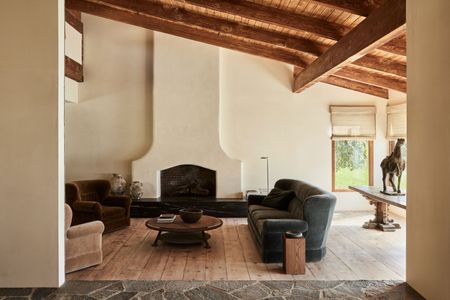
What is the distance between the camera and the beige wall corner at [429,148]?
314 cm

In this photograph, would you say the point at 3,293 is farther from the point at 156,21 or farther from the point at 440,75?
the point at 156,21

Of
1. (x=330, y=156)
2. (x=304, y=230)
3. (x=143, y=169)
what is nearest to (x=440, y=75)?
(x=304, y=230)

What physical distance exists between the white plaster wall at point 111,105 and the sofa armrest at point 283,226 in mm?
4064

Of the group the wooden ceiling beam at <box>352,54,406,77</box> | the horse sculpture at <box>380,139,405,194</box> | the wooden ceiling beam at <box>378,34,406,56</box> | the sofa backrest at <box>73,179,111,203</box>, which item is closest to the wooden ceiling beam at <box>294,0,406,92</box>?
the wooden ceiling beam at <box>378,34,406,56</box>

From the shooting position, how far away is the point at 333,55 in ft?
17.6

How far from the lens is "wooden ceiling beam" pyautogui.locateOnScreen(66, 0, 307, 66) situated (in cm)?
698

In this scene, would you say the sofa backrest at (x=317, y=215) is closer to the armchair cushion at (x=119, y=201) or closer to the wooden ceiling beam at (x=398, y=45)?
the wooden ceiling beam at (x=398, y=45)

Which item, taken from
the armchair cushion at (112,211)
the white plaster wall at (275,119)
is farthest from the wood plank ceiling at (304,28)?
the armchair cushion at (112,211)

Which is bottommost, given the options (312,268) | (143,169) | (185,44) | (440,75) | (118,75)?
(312,268)

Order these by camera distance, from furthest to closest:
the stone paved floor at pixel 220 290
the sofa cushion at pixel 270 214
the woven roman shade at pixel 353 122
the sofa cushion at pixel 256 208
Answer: the woven roman shade at pixel 353 122 → the sofa cushion at pixel 256 208 → the sofa cushion at pixel 270 214 → the stone paved floor at pixel 220 290

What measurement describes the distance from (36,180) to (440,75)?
3.57m

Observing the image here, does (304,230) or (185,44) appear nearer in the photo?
(304,230)

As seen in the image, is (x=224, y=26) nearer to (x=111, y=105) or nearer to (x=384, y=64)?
(x=384, y=64)

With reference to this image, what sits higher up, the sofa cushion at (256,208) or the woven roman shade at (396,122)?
the woven roman shade at (396,122)
